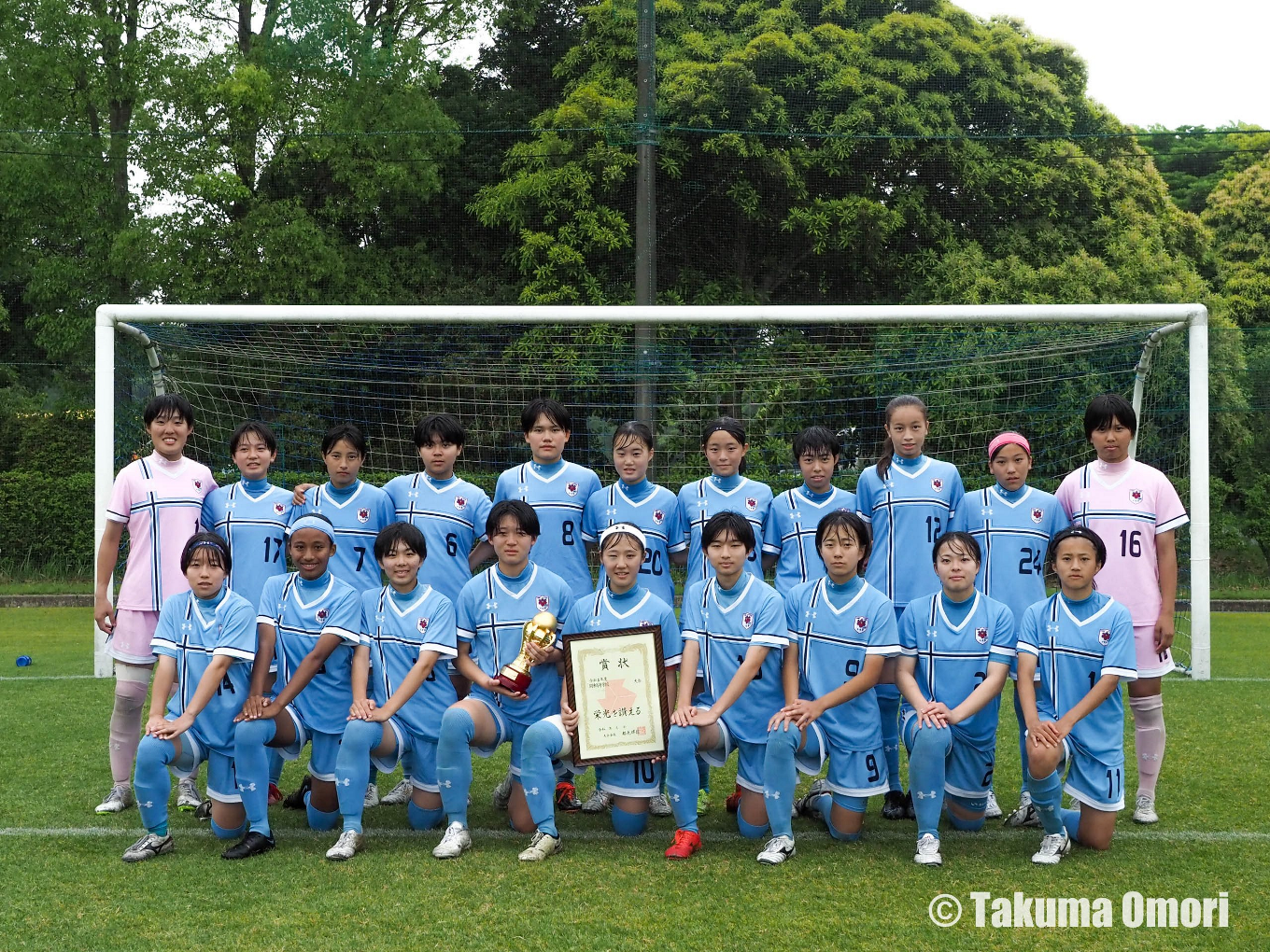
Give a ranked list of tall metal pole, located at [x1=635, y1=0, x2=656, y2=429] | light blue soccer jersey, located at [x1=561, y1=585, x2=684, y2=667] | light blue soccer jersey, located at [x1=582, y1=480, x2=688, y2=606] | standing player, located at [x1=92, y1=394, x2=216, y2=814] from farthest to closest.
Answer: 1. tall metal pole, located at [x1=635, y1=0, x2=656, y2=429]
2. light blue soccer jersey, located at [x1=582, y1=480, x2=688, y2=606]
3. standing player, located at [x1=92, y1=394, x2=216, y2=814]
4. light blue soccer jersey, located at [x1=561, y1=585, x2=684, y2=667]

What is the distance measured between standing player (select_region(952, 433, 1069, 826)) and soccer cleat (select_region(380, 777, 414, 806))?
2.26 meters

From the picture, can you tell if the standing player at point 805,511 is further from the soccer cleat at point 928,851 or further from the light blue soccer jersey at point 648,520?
the soccer cleat at point 928,851

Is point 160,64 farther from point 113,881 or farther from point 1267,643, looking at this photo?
point 1267,643

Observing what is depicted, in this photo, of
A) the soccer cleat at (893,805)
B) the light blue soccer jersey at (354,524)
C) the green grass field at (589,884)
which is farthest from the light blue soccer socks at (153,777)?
the soccer cleat at (893,805)

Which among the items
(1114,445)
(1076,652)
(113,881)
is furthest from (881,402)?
(113,881)

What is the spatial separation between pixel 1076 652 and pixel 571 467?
2.04m

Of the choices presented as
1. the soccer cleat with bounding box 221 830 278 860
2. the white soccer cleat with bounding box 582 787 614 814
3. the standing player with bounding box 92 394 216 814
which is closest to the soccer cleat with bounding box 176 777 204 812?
the standing player with bounding box 92 394 216 814

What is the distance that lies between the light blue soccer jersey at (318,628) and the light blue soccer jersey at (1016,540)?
7.62ft

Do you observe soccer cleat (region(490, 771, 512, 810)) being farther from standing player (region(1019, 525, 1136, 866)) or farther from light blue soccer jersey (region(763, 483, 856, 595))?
standing player (region(1019, 525, 1136, 866))

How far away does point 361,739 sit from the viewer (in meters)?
3.80

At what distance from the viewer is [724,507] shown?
15.0 feet

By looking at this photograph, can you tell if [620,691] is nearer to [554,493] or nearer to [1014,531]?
[554,493]

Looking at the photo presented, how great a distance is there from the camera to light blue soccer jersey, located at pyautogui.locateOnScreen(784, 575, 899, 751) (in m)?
3.89

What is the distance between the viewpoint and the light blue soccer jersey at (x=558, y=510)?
464 centimetres
